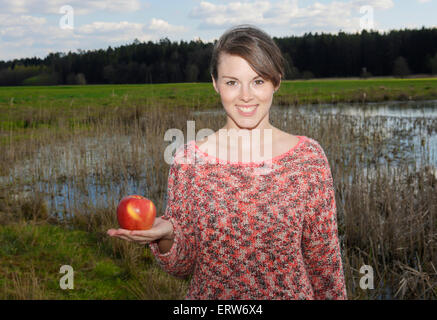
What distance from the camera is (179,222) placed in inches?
58.9

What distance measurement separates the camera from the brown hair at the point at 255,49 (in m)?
1.43

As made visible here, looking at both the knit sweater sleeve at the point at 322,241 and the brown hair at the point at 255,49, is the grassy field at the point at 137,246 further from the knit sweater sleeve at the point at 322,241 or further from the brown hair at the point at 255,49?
the brown hair at the point at 255,49

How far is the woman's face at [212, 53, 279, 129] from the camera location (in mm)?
1453

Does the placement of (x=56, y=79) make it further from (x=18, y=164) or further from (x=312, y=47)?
(x=18, y=164)

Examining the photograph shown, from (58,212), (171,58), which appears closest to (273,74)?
(58,212)

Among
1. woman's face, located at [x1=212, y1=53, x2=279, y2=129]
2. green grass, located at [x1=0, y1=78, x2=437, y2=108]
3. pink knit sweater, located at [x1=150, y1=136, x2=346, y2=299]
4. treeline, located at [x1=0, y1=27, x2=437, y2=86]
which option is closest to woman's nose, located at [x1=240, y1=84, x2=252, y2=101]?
woman's face, located at [x1=212, y1=53, x2=279, y2=129]

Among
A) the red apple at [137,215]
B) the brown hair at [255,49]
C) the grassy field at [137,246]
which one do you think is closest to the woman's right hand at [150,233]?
the red apple at [137,215]

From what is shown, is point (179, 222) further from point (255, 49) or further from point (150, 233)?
point (255, 49)

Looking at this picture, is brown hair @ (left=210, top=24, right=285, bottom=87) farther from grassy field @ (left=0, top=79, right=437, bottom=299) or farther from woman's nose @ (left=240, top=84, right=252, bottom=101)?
grassy field @ (left=0, top=79, right=437, bottom=299)

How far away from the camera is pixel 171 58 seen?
4994cm

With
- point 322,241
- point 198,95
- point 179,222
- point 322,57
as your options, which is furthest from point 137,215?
point 322,57

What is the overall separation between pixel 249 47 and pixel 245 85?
0.43ft

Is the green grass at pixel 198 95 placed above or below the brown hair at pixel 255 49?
above

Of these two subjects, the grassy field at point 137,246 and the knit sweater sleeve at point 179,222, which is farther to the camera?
the grassy field at point 137,246
